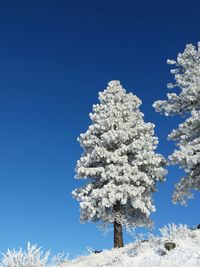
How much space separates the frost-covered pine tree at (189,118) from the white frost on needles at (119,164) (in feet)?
9.69

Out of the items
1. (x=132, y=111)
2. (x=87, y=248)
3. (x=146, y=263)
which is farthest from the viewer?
(x=132, y=111)

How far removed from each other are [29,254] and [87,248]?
22.3ft

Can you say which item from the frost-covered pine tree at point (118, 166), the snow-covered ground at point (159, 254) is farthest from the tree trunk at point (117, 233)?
the snow-covered ground at point (159, 254)

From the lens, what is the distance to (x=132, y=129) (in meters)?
34.6

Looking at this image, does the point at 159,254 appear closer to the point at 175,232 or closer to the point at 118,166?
the point at 175,232

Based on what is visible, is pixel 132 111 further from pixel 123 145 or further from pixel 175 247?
pixel 175 247

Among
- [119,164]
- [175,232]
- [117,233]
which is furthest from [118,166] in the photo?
[175,232]

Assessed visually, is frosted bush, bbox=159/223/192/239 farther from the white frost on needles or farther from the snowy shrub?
the white frost on needles

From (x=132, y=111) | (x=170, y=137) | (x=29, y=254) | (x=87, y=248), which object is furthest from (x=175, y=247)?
(x=132, y=111)

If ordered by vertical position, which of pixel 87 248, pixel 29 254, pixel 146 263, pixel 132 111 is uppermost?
pixel 132 111

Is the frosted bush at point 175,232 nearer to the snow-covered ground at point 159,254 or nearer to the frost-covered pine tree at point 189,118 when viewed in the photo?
the snow-covered ground at point 159,254

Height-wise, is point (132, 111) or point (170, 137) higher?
point (132, 111)

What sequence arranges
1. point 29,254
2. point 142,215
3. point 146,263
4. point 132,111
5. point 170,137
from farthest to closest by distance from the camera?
point 132,111
point 142,215
point 170,137
point 29,254
point 146,263

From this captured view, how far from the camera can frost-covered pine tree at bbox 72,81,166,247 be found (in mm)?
32094
